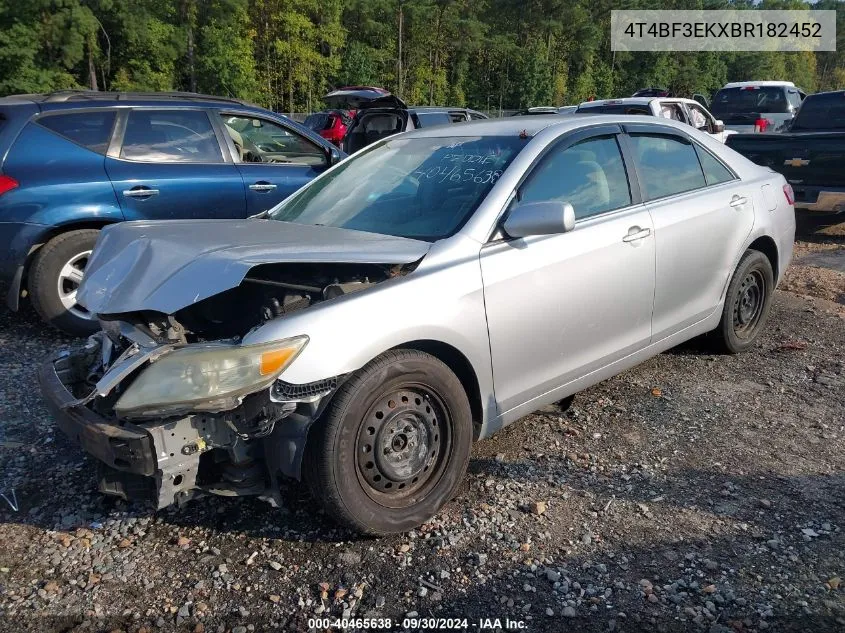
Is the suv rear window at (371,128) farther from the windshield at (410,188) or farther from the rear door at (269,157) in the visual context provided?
the windshield at (410,188)

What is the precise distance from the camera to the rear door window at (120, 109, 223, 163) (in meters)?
5.88

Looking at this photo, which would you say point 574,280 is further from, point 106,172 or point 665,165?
point 106,172

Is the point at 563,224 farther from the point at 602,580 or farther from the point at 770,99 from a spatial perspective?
the point at 770,99

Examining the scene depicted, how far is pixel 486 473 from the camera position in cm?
350

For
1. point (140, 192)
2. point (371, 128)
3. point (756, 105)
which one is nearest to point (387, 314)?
point (140, 192)

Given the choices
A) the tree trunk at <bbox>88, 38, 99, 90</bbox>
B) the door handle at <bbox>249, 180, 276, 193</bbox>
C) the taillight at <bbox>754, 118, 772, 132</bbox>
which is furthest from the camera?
the tree trunk at <bbox>88, 38, 99, 90</bbox>

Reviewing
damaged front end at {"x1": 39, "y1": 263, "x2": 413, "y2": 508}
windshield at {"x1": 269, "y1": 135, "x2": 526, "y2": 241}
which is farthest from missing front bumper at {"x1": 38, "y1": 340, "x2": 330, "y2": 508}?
windshield at {"x1": 269, "y1": 135, "x2": 526, "y2": 241}

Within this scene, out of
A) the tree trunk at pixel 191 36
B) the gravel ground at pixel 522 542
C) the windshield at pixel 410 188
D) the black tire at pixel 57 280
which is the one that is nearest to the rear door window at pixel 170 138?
the black tire at pixel 57 280

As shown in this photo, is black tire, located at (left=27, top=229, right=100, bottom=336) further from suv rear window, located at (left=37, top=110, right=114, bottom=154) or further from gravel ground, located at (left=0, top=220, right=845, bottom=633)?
gravel ground, located at (left=0, top=220, right=845, bottom=633)

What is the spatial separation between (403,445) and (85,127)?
4289 mm

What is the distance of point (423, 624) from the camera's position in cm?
252

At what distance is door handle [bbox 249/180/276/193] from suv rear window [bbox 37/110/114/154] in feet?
3.99

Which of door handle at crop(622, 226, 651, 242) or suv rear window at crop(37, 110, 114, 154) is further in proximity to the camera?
suv rear window at crop(37, 110, 114, 154)

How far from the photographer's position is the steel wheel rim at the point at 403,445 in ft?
9.36
